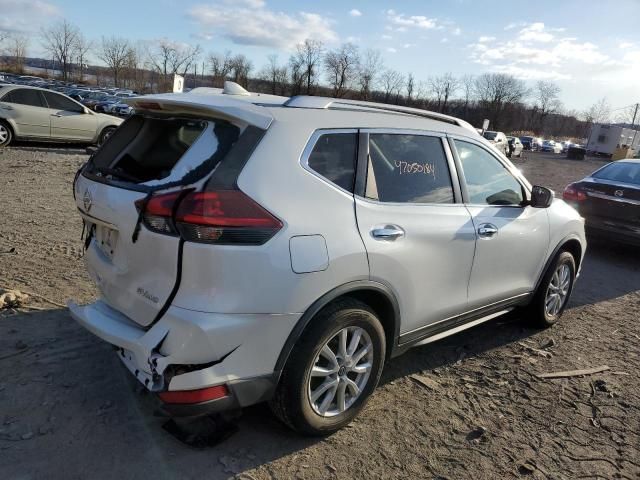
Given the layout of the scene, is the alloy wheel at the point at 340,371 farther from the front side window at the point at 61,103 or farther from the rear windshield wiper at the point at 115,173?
the front side window at the point at 61,103

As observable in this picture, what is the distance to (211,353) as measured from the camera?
7.86 feet

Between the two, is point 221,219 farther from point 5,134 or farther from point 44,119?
point 44,119

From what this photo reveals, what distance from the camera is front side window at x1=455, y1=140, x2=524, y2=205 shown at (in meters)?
3.68

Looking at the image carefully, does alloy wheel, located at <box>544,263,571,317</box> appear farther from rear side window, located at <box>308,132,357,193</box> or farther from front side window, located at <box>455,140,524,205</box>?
rear side window, located at <box>308,132,357,193</box>

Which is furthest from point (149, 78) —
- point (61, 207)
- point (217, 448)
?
point (217, 448)

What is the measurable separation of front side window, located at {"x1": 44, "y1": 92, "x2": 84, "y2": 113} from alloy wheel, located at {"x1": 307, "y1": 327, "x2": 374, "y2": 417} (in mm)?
13712

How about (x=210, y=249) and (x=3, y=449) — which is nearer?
(x=210, y=249)

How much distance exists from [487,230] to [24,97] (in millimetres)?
13606

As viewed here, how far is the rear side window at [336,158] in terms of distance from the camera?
2744 mm

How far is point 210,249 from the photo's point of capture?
7.66 ft

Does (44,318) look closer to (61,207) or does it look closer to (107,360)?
(107,360)

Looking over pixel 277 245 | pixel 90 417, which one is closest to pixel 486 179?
pixel 277 245

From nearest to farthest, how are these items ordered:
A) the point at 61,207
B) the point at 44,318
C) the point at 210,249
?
the point at 210,249, the point at 44,318, the point at 61,207

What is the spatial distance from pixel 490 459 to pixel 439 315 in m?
0.92
